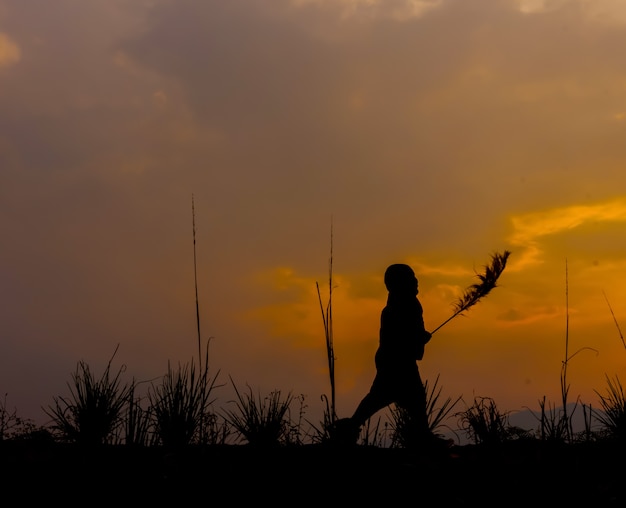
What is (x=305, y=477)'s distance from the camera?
6.55 m

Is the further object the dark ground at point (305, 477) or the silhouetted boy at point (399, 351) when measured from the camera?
the silhouetted boy at point (399, 351)

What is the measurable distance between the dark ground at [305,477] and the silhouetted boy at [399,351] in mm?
1519

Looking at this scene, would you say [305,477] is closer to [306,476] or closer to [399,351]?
[306,476]

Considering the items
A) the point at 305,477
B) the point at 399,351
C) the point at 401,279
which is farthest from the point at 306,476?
the point at 401,279

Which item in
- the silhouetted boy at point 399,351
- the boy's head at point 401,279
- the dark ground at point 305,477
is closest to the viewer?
the dark ground at point 305,477

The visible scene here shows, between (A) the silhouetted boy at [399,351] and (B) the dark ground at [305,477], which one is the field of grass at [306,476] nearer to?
(B) the dark ground at [305,477]

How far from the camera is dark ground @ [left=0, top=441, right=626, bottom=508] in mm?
6070

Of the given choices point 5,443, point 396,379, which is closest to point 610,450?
point 396,379

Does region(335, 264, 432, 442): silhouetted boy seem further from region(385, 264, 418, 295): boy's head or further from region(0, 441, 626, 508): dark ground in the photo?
region(0, 441, 626, 508): dark ground

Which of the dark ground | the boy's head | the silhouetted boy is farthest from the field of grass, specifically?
the boy's head

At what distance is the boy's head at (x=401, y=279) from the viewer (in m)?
9.42

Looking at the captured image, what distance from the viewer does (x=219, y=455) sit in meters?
7.11

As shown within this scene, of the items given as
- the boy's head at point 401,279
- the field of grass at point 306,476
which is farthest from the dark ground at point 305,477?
the boy's head at point 401,279

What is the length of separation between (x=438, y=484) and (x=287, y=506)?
1132 millimetres
